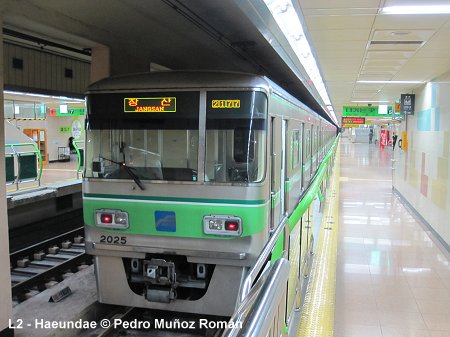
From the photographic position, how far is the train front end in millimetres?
3852

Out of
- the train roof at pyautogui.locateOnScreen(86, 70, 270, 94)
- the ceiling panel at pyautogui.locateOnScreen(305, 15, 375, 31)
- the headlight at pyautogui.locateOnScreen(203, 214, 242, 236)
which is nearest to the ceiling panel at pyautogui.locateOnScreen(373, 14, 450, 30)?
the ceiling panel at pyautogui.locateOnScreen(305, 15, 375, 31)

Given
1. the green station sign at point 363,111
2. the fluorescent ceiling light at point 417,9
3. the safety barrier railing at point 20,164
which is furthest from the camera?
the green station sign at point 363,111

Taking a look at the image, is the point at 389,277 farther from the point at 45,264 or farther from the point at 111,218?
the point at 45,264

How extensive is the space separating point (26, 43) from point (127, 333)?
4.65m

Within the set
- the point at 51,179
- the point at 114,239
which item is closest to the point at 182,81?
the point at 114,239

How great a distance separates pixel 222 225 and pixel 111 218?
1056mm

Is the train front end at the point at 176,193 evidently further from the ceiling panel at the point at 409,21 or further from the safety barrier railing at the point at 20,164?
the safety barrier railing at the point at 20,164

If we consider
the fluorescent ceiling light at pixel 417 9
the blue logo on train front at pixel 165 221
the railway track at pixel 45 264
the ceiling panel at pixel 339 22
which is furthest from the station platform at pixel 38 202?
the fluorescent ceiling light at pixel 417 9

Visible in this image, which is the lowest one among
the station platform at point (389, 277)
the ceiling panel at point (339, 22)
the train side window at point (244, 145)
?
the station platform at point (389, 277)

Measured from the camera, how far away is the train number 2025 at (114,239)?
412cm

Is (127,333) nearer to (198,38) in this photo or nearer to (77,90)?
(198,38)

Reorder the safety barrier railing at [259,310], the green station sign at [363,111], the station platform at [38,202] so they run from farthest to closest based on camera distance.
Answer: the green station sign at [363,111] → the station platform at [38,202] → the safety barrier railing at [259,310]

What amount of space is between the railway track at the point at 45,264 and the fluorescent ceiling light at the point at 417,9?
16.6 feet

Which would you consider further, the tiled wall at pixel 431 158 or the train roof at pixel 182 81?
the tiled wall at pixel 431 158
